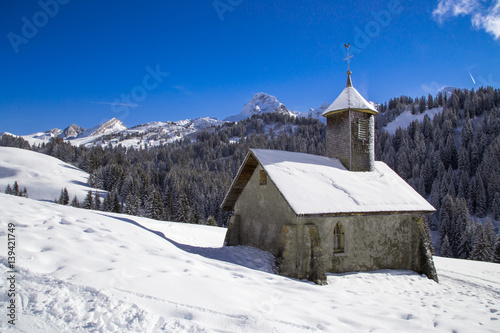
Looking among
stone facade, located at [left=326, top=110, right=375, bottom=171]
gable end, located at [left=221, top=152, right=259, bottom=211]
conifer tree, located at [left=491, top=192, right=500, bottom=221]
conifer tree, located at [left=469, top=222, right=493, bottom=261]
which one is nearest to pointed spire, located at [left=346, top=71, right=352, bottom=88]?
stone facade, located at [left=326, top=110, right=375, bottom=171]

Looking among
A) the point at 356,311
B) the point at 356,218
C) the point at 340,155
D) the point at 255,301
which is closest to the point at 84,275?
the point at 255,301

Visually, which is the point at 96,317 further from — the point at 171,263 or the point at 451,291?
the point at 451,291

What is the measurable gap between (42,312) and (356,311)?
599 centimetres

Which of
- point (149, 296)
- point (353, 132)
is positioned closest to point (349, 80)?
point (353, 132)

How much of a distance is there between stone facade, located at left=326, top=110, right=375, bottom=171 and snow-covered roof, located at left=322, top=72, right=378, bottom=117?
1.16 feet

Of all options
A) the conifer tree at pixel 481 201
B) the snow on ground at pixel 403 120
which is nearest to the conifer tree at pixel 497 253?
the conifer tree at pixel 481 201

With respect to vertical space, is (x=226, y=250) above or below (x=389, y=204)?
below

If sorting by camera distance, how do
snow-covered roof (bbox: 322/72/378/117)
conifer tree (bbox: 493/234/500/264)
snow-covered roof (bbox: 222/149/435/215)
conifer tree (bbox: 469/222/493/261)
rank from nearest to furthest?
snow-covered roof (bbox: 222/149/435/215) → snow-covered roof (bbox: 322/72/378/117) → conifer tree (bbox: 493/234/500/264) → conifer tree (bbox: 469/222/493/261)

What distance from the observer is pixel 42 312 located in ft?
14.0

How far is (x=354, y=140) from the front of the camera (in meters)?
17.8

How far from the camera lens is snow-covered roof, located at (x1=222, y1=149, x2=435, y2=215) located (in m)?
12.1

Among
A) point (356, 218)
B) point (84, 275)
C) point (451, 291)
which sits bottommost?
point (451, 291)

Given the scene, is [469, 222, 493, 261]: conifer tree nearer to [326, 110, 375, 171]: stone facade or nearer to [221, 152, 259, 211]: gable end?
[326, 110, 375, 171]: stone facade

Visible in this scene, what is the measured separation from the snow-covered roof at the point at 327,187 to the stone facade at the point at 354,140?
79 cm
